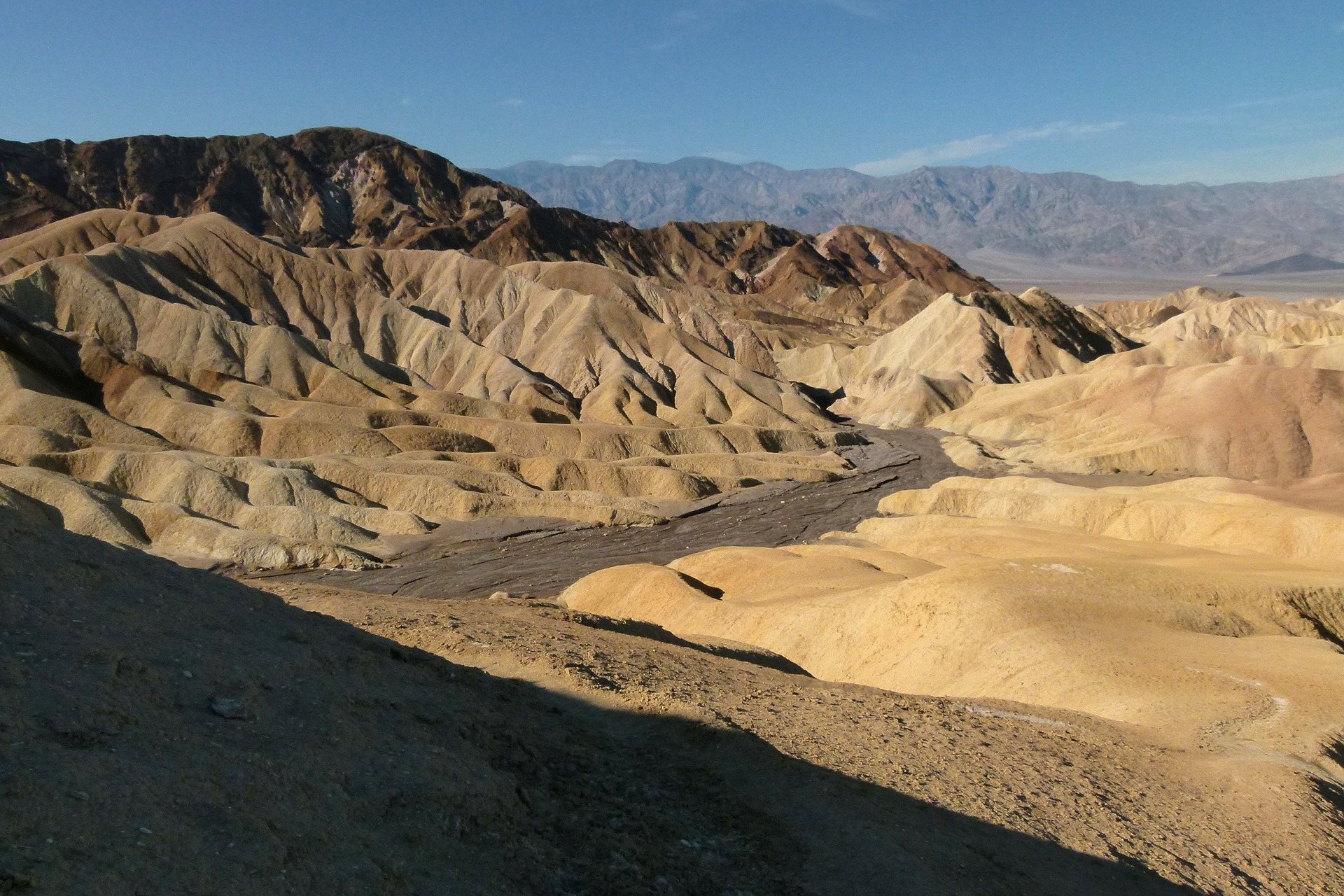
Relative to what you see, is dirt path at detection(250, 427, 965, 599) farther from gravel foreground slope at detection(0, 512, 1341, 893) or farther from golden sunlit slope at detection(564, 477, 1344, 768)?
gravel foreground slope at detection(0, 512, 1341, 893)

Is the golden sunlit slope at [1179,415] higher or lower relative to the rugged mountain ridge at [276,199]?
lower

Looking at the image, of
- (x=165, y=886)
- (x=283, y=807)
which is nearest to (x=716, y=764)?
(x=283, y=807)

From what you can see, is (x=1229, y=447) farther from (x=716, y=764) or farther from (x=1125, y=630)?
(x=716, y=764)

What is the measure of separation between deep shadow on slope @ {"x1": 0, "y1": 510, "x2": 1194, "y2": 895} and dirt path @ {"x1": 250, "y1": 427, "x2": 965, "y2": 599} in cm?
3723

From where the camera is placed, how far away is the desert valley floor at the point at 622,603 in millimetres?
10133

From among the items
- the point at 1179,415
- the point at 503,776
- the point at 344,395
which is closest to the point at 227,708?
the point at 503,776

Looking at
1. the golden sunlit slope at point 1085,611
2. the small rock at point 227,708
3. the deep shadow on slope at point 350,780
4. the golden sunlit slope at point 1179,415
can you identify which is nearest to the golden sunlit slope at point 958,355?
the golden sunlit slope at point 1179,415

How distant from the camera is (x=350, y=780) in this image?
33.3 ft

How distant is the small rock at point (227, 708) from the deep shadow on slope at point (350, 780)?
0.18 feet

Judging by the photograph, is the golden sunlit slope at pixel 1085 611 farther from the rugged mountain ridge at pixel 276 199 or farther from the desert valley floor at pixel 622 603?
the rugged mountain ridge at pixel 276 199

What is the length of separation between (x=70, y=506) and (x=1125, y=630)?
50.2 meters

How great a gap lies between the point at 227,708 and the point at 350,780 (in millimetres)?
1690

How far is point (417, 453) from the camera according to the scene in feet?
244

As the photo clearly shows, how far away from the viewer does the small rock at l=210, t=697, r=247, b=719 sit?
10516 millimetres
